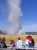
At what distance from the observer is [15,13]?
1594 millimetres

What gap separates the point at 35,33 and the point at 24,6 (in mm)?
377

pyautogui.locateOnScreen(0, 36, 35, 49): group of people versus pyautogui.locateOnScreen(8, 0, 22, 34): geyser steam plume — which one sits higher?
pyautogui.locateOnScreen(8, 0, 22, 34): geyser steam plume

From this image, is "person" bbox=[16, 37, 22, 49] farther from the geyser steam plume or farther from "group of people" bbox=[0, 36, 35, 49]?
the geyser steam plume

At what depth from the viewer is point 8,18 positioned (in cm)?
159

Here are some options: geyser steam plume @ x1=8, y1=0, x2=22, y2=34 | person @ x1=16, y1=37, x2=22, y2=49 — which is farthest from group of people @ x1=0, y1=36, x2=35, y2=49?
geyser steam plume @ x1=8, y1=0, x2=22, y2=34

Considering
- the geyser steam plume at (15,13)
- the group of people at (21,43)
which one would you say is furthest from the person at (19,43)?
the geyser steam plume at (15,13)

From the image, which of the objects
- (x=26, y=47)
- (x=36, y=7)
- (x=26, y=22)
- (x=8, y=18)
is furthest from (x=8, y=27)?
(x=36, y=7)

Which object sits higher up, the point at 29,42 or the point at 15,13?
the point at 15,13

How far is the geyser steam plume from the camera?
1579 mm

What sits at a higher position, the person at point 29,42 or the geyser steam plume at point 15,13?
the geyser steam plume at point 15,13

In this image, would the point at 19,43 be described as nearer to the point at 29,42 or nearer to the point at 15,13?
the point at 29,42

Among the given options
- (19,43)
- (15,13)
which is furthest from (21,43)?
(15,13)

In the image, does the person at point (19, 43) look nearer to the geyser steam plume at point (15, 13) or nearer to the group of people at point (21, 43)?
the group of people at point (21, 43)

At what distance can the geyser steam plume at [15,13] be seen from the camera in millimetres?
1579
